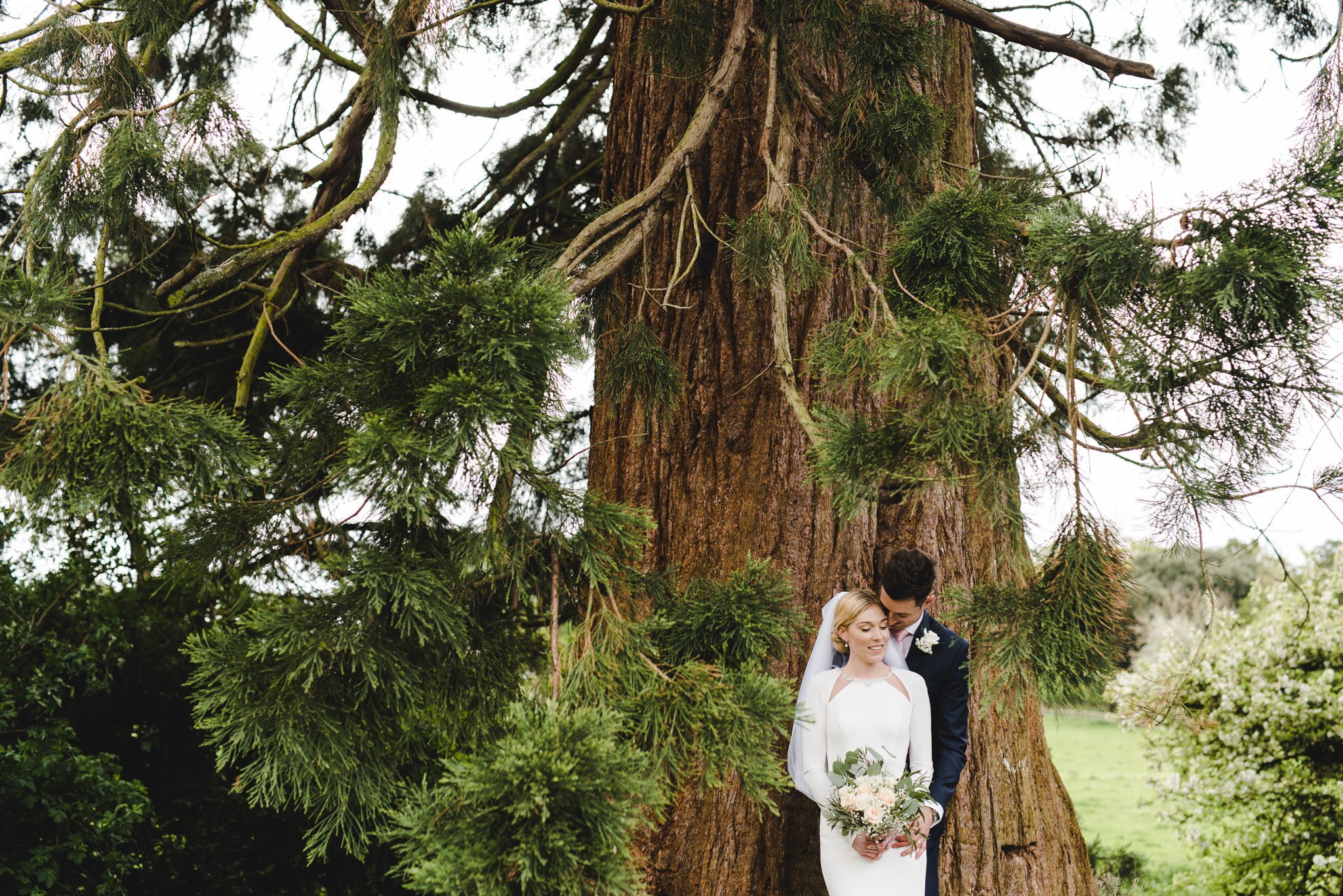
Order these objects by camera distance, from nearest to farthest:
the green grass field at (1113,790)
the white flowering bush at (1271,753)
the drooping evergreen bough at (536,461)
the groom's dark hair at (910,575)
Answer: the drooping evergreen bough at (536,461), the groom's dark hair at (910,575), the white flowering bush at (1271,753), the green grass field at (1113,790)

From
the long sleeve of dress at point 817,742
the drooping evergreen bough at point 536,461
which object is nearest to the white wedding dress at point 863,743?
the long sleeve of dress at point 817,742

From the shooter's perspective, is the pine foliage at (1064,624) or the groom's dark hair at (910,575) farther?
the groom's dark hair at (910,575)

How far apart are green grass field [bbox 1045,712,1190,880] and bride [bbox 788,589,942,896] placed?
4.70 m

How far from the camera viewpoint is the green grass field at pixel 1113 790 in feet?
30.4

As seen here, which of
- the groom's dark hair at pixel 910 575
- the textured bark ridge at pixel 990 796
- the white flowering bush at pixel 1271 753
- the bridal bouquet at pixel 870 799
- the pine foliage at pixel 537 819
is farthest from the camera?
the white flowering bush at pixel 1271 753

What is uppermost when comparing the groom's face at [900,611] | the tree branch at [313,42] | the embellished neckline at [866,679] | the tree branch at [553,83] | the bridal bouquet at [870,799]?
the tree branch at [553,83]

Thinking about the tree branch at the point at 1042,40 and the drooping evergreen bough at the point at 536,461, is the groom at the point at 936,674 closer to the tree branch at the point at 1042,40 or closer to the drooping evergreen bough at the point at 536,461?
the drooping evergreen bough at the point at 536,461

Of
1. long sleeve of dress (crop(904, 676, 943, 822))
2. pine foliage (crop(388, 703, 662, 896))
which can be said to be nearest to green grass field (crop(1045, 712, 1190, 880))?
long sleeve of dress (crop(904, 676, 943, 822))

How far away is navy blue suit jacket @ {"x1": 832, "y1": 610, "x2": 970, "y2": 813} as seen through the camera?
Answer: 2.91 m

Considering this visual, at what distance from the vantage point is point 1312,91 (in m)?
2.74

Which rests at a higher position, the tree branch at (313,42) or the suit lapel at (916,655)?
the tree branch at (313,42)

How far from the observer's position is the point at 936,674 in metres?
2.95

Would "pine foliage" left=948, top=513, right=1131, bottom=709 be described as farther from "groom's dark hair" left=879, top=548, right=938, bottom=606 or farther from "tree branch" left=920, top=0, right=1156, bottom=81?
"tree branch" left=920, top=0, right=1156, bottom=81

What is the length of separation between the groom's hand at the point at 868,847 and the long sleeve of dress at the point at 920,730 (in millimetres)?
215
